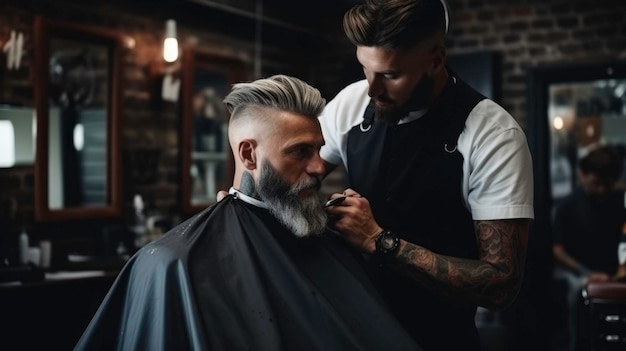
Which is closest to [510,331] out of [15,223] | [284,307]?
[284,307]

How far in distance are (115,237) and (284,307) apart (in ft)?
9.27

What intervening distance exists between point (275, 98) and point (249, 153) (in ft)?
0.50

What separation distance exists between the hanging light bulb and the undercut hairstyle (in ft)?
9.76

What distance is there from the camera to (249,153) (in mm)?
1940

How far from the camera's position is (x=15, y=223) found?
156 inches

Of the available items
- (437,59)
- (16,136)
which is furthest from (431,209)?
(16,136)

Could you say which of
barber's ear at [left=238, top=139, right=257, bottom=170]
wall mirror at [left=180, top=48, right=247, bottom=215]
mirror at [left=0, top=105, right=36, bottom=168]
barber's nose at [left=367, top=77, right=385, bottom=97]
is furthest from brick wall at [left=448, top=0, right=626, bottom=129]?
barber's ear at [left=238, top=139, right=257, bottom=170]

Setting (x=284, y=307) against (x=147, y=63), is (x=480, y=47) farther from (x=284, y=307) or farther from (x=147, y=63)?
(x=284, y=307)

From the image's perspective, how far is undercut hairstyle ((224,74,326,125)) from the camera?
1924 millimetres

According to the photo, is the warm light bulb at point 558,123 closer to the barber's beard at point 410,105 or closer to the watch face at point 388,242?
the barber's beard at point 410,105

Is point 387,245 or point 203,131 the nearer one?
point 387,245

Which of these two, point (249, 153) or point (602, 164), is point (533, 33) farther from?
point (249, 153)

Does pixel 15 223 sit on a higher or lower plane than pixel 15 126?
lower

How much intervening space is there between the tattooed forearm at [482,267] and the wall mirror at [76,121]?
2733 mm
